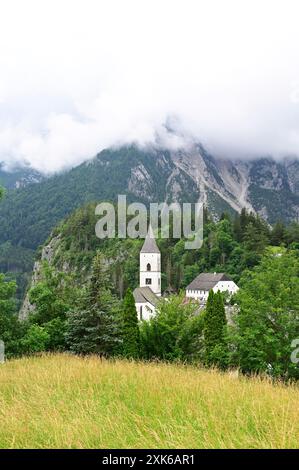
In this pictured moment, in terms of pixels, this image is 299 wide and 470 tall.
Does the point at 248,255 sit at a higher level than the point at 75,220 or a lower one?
lower

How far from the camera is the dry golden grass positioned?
5125 millimetres

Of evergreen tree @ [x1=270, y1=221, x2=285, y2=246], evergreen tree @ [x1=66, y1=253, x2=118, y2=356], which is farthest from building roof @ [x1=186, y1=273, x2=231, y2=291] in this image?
evergreen tree @ [x1=66, y1=253, x2=118, y2=356]

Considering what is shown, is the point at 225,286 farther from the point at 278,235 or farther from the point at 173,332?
the point at 173,332

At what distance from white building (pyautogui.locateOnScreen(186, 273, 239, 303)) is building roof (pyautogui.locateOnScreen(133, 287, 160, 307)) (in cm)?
1205

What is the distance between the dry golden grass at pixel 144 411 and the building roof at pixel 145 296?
74582 millimetres

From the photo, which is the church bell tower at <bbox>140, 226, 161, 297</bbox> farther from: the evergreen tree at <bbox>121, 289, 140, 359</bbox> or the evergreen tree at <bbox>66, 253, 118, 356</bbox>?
the evergreen tree at <bbox>66, 253, 118, 356</bbox>

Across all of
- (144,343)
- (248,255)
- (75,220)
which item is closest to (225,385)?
(144,343)

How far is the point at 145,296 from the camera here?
84812mm

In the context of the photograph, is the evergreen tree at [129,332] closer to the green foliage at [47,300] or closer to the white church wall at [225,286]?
the green foliage at [47,300]

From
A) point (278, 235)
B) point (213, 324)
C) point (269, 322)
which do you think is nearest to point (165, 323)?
point (269, 322)

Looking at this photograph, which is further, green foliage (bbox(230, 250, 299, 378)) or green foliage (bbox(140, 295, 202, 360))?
green foliage (bbox(140, 295, 202, 360))

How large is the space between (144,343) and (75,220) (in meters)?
141
